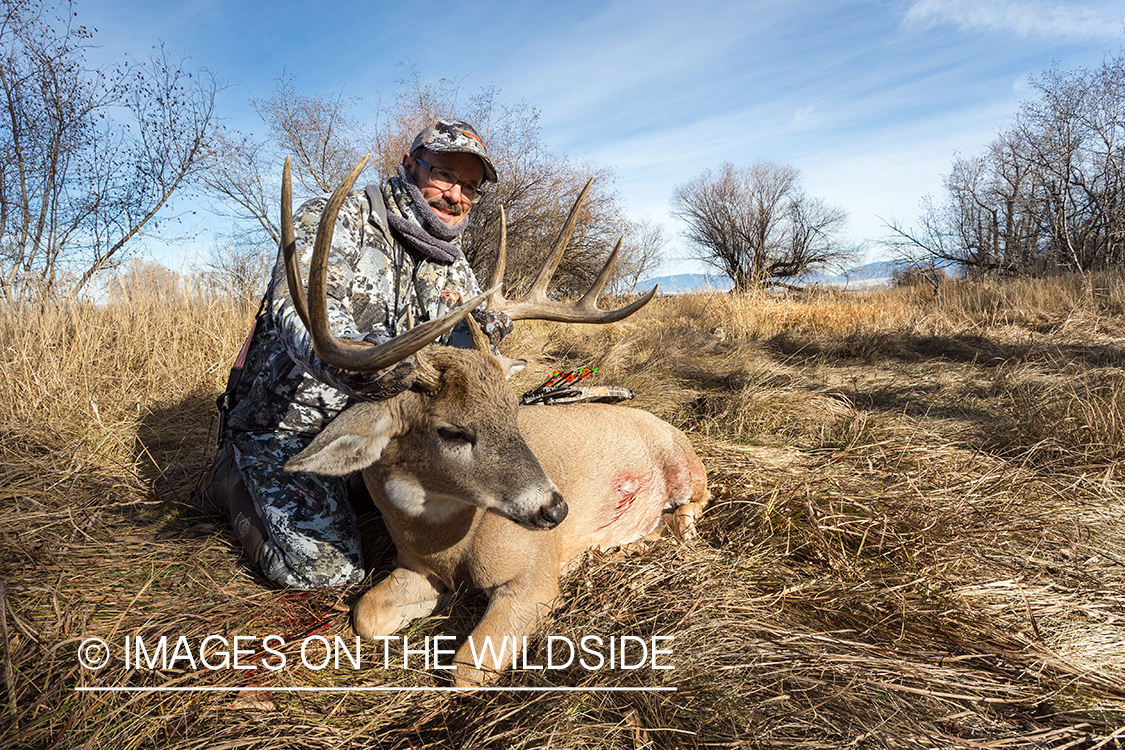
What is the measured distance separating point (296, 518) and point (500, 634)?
1306 millimetres

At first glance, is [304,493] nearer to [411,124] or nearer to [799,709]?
[799,709]

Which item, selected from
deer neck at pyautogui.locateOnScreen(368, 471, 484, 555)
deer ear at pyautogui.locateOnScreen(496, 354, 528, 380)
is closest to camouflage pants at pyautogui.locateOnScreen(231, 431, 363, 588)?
deer neck at pyautogui.locateOnScreen(368, 471, 484, 555)

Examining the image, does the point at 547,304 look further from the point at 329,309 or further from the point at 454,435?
the point at 454,435

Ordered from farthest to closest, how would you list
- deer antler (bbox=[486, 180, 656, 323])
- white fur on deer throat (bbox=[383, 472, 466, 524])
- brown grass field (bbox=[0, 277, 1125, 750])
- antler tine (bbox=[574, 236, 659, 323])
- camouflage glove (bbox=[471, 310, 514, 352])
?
deer antler (bbox=[486, 180, 656, 323])
camouflage glove (bbox=[471, 310, 514, 352])
antler tine (bbox=[574, 236, 659, 323])
white fur on deer throat (bbox=[383, 472, 466, 524])
brown grass field (bbox=[0, 277, 1125, 750])

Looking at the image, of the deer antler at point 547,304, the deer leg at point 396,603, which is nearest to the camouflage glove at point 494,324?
the deer antler at point 547,304

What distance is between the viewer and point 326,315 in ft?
6.57

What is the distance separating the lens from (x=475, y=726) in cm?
192

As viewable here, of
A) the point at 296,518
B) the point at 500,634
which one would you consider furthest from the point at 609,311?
the point at 296,518

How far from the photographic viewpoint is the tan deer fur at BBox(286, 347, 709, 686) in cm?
218

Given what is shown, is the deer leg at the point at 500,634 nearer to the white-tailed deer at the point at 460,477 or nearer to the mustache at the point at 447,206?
the white-tailed deer at the point at 460,477

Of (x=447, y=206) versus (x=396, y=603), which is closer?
(x=396, y=603)

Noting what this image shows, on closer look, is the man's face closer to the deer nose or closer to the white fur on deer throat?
the white fur on deer throat

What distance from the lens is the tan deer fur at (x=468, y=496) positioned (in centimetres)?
218

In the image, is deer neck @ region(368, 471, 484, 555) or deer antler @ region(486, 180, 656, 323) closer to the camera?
deer neck @ region(368, 471, 484, 555)
